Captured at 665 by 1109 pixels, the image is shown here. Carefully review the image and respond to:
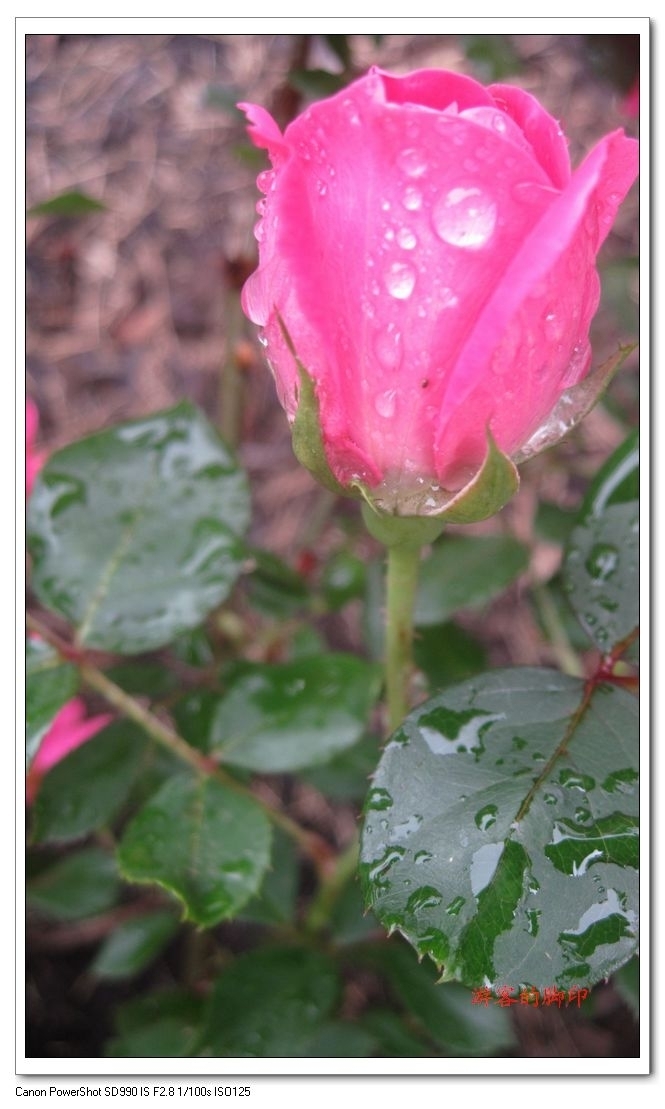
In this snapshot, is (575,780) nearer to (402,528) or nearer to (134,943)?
(402,528)

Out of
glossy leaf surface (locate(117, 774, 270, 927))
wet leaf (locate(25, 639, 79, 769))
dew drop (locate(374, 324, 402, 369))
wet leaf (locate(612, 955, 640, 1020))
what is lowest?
wet leaf (locate(612, 955, 640, 1020))

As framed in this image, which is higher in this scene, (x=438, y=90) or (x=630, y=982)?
(x=438, y=90)

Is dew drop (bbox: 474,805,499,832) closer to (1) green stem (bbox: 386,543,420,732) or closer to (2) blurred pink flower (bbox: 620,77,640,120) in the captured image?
(1) green stem (bbox: 386,543,420,732)

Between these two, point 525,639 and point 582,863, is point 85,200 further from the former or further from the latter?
point 525,639

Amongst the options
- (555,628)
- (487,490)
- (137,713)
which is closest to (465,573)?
(555,628)

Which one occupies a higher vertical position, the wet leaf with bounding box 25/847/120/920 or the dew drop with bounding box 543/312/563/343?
the dew drop with bounding box 543/312/563/343

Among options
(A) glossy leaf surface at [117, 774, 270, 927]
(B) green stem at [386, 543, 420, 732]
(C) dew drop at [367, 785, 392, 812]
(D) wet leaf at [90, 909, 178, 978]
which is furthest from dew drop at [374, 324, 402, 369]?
(D) wet leaf at [90, 909, 178, 978]

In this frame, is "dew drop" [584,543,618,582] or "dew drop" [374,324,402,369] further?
"dew drop" [584,543,618,582]

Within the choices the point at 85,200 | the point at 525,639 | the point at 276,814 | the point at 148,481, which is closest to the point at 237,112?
the point at 85,200
